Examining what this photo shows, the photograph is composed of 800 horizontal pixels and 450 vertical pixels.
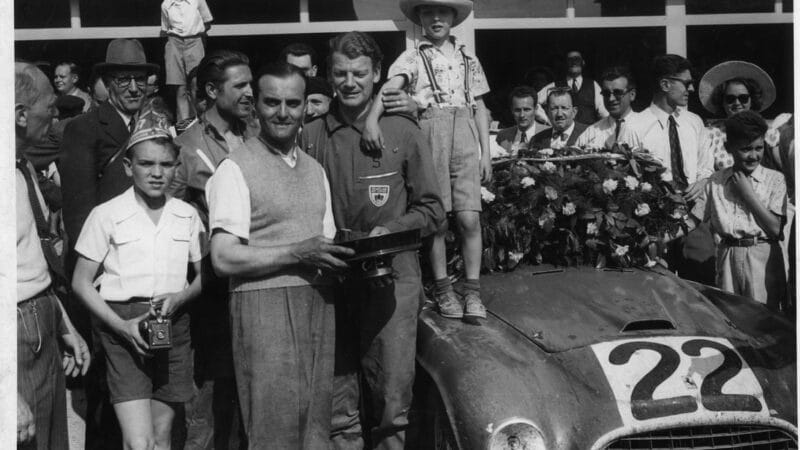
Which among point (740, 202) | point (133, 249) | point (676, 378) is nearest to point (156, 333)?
point (133, 249)

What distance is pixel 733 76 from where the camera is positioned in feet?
25.2

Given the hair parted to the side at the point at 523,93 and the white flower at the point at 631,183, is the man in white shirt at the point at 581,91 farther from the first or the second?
the white flower at the point at 631,183

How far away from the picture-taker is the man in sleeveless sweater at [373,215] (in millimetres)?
4938

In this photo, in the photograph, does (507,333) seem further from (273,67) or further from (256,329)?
(273,67)

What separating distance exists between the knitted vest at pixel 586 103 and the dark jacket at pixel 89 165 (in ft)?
14.1

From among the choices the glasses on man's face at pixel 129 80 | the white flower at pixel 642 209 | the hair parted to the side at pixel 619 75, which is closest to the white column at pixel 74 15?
the glasses on man's face at pixel 129 80

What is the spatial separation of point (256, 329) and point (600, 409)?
1557mm

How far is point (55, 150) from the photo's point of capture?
6.34 m

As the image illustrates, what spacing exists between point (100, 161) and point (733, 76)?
15.5ft

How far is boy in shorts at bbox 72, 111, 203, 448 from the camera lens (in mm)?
4707

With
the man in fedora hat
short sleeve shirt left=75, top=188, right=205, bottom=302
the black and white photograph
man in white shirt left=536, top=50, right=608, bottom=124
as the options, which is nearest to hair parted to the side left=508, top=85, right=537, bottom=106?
man in white shirt left=536, top=50, right=608, bottom=124

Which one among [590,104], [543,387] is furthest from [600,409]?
[590,104]

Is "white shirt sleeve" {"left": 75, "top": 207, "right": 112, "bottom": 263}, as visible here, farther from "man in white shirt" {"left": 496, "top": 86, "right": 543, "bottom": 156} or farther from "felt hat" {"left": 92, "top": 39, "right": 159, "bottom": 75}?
"man in white shirt" {"left": 496, "top": 86, "right": 543, "bottom": 156}

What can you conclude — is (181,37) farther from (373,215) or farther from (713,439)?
(713,439)
